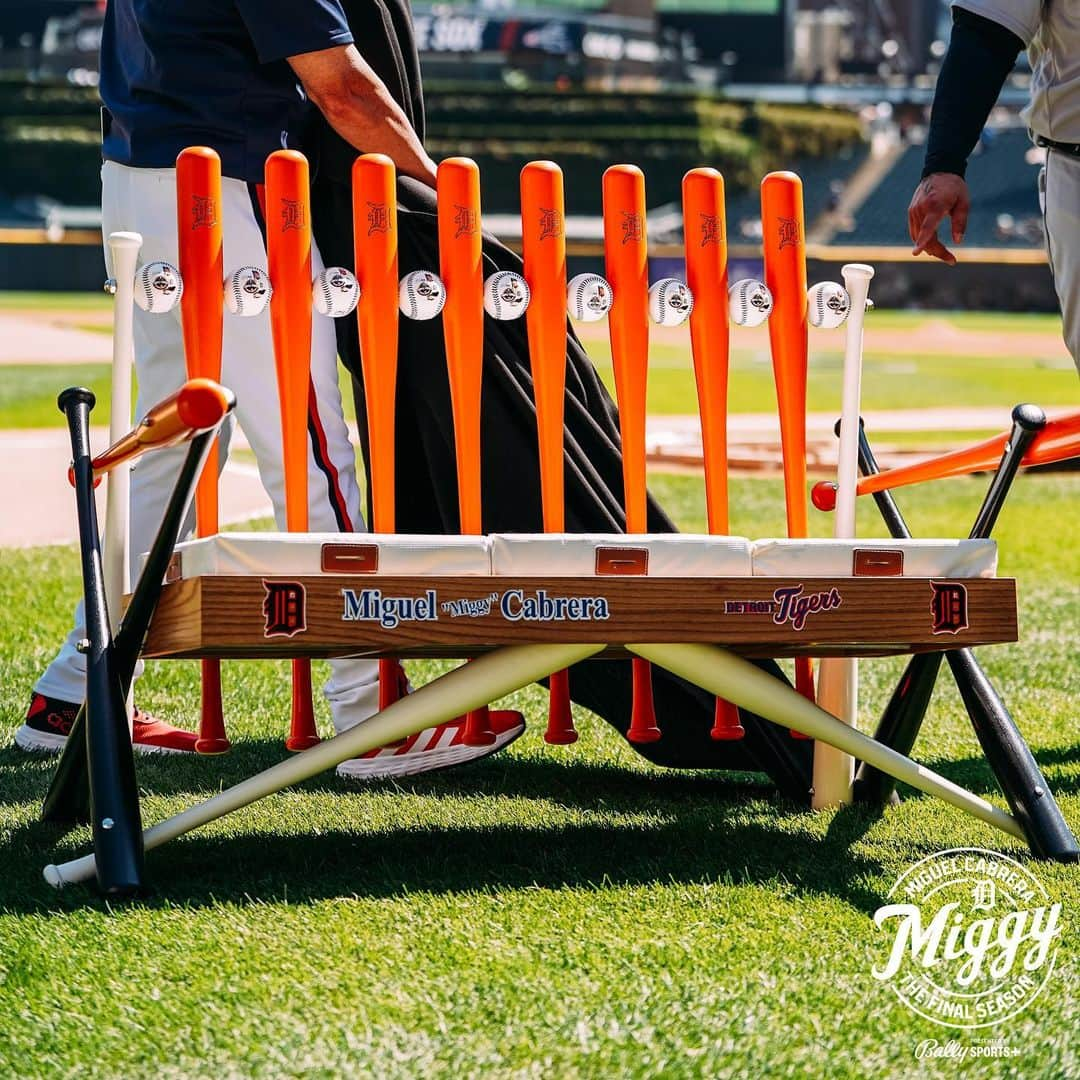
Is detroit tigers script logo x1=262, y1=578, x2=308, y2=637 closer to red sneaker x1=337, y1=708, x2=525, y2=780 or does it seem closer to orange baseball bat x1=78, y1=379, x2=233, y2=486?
orange baseball bat x1=78, y1=379, x2=233, y2=486

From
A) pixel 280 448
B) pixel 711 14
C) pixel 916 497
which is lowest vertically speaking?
pixel 916 497

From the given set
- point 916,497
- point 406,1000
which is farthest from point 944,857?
point 916,497

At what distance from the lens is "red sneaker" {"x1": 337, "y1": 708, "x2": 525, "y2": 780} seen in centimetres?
309

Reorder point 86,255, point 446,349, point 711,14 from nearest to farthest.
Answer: point 446,349 < point 86,255 < point 711,14

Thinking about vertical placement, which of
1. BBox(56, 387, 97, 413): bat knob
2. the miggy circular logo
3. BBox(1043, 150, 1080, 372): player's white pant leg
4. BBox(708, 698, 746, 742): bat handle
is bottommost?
the miggy circular logo

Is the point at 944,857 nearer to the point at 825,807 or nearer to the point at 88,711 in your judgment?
the point at 825,807

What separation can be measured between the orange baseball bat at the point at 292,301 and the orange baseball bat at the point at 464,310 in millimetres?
211

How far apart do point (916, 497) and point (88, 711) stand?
6895 millimetres

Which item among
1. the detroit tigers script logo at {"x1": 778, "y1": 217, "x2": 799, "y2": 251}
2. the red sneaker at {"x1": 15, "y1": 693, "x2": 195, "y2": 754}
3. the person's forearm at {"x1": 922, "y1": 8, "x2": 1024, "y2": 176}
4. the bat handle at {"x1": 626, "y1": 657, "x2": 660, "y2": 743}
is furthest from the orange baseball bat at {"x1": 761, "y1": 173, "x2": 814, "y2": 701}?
the red sneaker at {"x1": 15, "y1": 693, "x2": 195, "y2": 754}

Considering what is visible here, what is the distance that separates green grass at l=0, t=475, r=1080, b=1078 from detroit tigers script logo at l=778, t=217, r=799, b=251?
3.06 ft

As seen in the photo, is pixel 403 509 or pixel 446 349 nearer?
pixel 446 349

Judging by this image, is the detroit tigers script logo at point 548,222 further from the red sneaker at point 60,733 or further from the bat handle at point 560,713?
the red sneaker at point 60,733

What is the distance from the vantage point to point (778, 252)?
2.73 m

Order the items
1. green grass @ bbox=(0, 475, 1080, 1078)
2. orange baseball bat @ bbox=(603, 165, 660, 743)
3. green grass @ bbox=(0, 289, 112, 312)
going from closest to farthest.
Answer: green grass @ bbox=(0, 475, 1080, 1078), orange baseball bat @ bbox=(603, 165, 660, 743), green grass @ bbox=(0, 289, 112, 312)
